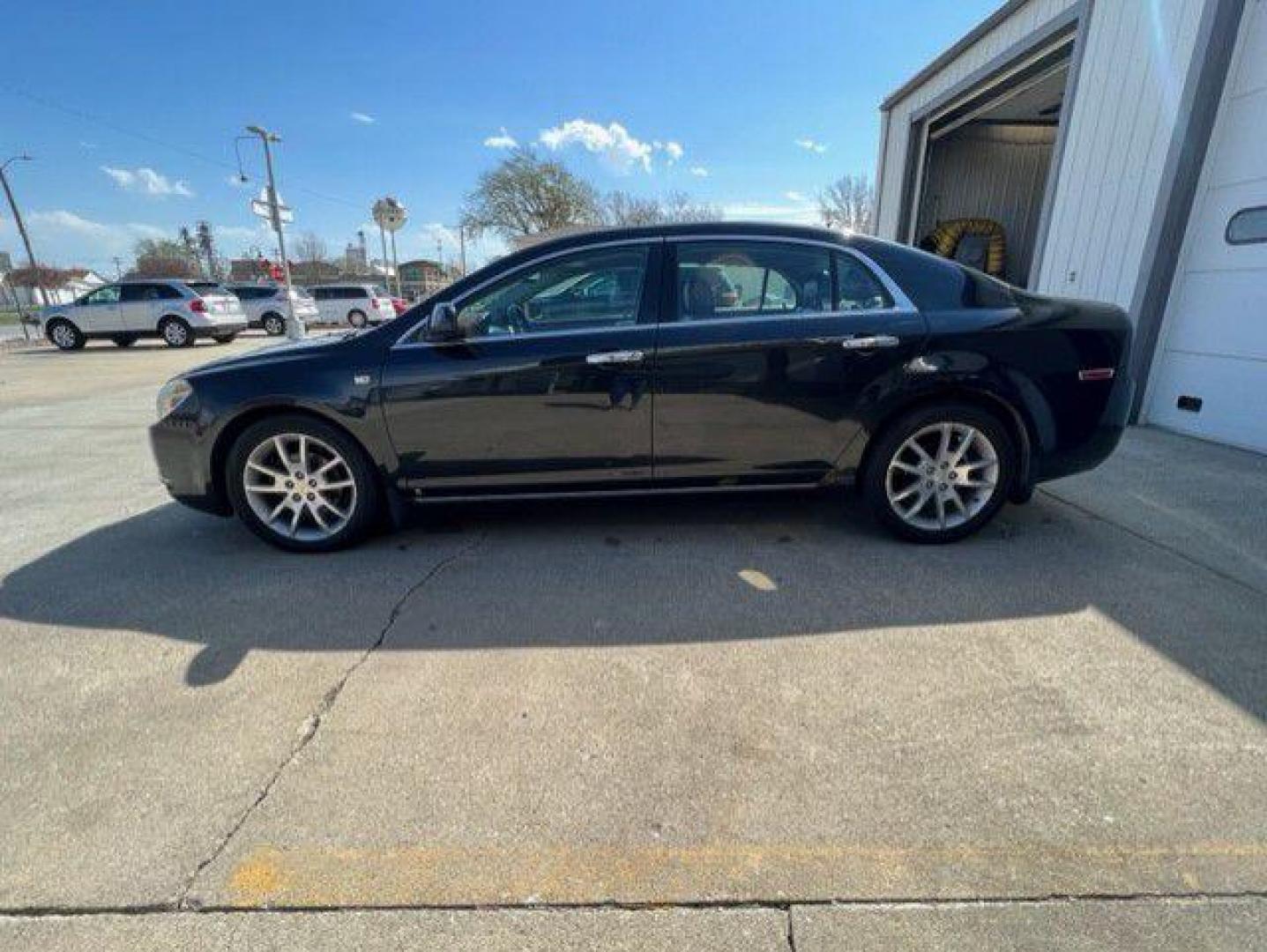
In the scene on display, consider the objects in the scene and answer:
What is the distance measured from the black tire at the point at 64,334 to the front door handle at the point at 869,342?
793 inches

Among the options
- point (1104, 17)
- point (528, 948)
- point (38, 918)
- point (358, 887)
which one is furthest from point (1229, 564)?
point (1104, 17)

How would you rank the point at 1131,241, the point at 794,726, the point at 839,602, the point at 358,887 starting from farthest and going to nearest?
1. the point at 1131,241
2. the point at 839,602
3. the point at 794,726
4. the point at 358,887

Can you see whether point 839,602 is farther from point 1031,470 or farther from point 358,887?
point 358,887

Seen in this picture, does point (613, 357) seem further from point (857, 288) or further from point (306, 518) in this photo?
point (306, 518)

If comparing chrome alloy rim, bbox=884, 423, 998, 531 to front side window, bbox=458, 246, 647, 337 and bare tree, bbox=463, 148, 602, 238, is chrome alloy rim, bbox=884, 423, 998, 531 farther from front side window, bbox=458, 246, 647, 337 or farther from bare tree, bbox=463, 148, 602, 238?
bare tree, bbox=463, 148, 602, 238

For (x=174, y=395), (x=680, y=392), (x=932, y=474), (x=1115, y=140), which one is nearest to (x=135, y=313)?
(x=174, y=395)

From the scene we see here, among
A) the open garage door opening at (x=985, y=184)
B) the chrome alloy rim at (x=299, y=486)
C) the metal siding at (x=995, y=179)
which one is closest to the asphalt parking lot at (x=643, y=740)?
the chrome alloy rim at (x=299, y=486)

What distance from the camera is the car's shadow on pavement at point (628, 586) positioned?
8.91 ft

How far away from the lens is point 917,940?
4.84 feet

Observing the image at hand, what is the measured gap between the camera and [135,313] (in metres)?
16.4

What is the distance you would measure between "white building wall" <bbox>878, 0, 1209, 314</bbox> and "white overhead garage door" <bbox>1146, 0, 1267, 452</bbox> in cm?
34

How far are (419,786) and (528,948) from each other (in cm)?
63

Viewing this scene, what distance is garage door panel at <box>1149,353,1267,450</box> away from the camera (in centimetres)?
517

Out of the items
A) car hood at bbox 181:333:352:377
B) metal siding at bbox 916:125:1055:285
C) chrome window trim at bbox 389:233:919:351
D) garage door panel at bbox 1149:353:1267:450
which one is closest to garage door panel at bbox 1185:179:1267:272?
garage door panel at bbox 1149:353:1267:450
